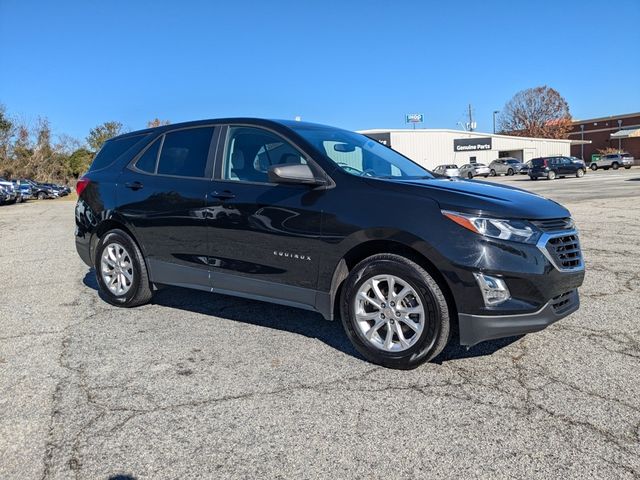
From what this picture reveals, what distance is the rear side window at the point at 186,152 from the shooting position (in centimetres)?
464

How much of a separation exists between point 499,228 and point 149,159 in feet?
11.5

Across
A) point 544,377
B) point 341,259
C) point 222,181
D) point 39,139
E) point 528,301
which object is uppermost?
point 39,139

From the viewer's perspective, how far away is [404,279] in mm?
3439

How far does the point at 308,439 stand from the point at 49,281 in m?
5.47

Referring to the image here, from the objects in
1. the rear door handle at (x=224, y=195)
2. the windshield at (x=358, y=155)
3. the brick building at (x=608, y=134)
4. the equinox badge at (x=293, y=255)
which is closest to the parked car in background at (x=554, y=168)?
the brick building at (x=608, y=134)

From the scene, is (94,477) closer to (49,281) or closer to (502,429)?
(502,429)

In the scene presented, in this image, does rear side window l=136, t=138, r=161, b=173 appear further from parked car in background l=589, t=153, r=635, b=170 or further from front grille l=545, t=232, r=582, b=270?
parked car in background l=589, t=153, r=635, b=170

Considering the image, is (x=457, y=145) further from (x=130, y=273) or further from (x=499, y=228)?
(x=499, y=228)

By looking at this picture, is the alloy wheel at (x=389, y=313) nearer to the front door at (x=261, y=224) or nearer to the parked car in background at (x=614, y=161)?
the front door at (x=261, y=224)

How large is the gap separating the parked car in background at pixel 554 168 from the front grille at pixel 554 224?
37.3 meters

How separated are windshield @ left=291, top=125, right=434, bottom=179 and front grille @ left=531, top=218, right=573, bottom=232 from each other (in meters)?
1.19

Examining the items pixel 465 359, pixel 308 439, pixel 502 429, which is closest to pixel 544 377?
pixel 465 359

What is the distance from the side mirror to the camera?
372cm

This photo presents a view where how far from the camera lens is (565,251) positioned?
3457mm
